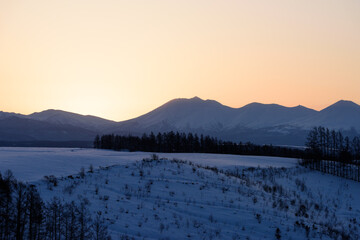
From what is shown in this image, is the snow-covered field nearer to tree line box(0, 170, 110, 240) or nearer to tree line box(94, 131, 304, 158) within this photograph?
tree line box(0, 170, 110, 240)

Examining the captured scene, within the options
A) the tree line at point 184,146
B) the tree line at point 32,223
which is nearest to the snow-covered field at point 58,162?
the tree line at point 32,223

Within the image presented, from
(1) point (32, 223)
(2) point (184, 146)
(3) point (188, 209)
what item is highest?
(1) point (32, 223)

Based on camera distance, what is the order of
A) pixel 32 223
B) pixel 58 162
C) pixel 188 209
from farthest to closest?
pixel 58 162 < pixel 188 209 < pixel 32 223

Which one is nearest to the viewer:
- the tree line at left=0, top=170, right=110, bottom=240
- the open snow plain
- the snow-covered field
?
the tree line at left=0, top=170, right=110, bottom=240

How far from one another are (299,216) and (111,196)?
10.6m

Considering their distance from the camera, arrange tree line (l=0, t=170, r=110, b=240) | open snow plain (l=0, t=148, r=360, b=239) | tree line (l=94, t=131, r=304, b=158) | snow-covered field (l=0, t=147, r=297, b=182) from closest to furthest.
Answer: tree line (l=0, t=170, r=110, b=240) → open snow plain (l=0, t=148, r=360, b=239) → snow-covered field (l=0, t=147, r=297, b=182) → tree line (l=94, t=131, r=304, b=158)

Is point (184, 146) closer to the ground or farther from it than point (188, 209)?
farther from it

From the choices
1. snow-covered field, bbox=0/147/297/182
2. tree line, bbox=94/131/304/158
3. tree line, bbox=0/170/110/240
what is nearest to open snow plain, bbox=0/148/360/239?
snow-covered field, bbox=0/147/297/182

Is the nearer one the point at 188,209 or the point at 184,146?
the point at 188,209

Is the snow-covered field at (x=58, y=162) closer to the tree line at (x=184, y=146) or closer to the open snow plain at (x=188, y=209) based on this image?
the open snow plain at (x=188, y=209)

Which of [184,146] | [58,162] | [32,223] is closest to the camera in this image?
[32,223]

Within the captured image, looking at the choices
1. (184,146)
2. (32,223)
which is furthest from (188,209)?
(184,146)

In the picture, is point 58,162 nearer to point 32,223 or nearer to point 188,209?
point 188,209

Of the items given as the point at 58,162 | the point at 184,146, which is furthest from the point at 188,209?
the point at 184,146
